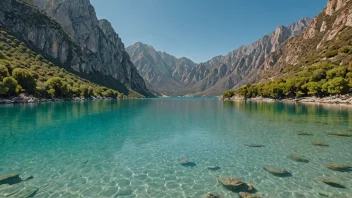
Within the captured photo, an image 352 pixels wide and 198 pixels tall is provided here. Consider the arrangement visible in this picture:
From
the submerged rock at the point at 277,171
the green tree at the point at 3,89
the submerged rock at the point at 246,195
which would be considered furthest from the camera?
the green tree at the point at 3,89

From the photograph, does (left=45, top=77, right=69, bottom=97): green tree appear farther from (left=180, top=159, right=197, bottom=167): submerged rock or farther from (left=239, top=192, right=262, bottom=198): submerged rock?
(left=239, top=192, right=262, bottom=198): submerged rock

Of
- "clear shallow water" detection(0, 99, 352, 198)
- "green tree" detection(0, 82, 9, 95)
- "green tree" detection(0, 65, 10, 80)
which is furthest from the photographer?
"green tree" detection(0, 65, 10, 80)

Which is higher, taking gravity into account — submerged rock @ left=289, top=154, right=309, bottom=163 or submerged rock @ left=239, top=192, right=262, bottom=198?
submerged rock @ left=289, top=154, right=309, bottom=163

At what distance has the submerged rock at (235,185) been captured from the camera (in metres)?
13.2

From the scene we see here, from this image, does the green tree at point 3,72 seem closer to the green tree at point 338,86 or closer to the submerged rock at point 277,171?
the submerged rock at point 277,171

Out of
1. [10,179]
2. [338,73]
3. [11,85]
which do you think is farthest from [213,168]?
[11,85]

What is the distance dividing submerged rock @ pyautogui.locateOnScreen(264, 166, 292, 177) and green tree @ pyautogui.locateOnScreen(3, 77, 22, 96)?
122m

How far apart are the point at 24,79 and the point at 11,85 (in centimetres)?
1430

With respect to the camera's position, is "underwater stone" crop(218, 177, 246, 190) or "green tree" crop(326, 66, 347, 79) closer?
"underwater stone" crop(218, 177, 246, 190)

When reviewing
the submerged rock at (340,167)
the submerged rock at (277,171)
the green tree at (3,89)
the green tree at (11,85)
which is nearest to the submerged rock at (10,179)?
the submerged rock at (277,171)

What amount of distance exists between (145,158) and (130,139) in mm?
9075

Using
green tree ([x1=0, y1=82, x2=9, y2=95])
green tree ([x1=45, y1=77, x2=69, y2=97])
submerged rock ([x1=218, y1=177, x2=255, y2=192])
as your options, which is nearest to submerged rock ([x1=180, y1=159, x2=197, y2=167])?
submerged rock ([x1=218, y1=177, x2=255, y2=192])

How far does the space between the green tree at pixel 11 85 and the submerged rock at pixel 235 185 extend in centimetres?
12026

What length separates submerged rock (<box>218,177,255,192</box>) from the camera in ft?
43.2
